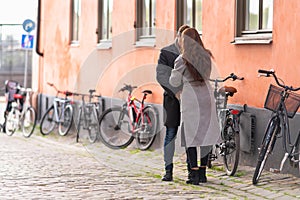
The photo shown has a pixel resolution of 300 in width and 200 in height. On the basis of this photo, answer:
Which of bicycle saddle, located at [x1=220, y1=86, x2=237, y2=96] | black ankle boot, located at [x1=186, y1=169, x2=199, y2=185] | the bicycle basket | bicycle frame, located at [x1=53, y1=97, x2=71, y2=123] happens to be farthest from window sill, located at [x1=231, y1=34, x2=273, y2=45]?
bicycle frame, located at [x1=53, y1=97, x2=71, y2=123]

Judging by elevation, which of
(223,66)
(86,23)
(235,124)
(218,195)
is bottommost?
(218,195)

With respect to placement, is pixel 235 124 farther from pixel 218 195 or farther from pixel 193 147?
pixel 218 195

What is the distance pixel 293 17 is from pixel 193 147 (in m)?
2.01

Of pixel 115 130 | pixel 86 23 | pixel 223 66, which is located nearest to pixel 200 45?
pixel 223 66

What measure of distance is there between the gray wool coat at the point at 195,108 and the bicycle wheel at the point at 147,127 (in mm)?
3933

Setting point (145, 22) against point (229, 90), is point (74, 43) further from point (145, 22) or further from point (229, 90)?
point (229, 90)

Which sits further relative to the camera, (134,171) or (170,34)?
(170,34)

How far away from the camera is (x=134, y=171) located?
1156cm

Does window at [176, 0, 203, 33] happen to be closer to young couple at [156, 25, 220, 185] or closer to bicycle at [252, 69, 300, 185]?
young couple at [156, 25, 220, 185]

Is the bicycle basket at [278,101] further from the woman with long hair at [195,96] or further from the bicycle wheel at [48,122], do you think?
the bicycle wheel at [48,122]

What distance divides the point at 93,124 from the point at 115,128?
166 centimetres

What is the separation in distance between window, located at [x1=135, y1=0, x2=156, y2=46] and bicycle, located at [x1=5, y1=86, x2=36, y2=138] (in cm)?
432

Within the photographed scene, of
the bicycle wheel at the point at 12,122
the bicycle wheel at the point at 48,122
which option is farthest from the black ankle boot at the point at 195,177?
the bicycle wheel at the point at 12,122

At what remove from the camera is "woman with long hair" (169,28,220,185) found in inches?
386
